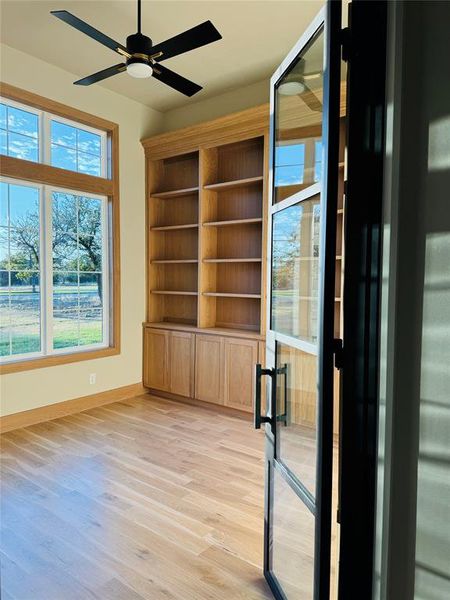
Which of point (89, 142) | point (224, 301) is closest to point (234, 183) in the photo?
point (224, 301)

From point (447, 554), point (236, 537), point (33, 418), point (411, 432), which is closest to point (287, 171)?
point (411, 432)

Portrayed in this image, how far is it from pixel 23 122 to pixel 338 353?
4.10 meters

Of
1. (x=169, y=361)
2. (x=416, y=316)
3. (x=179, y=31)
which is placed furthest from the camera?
(x=169, y=361)

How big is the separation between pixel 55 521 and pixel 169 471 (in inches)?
34.3

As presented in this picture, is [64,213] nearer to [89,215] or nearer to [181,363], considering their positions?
[89,215]

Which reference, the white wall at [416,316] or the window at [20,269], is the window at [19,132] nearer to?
the window at [20,269]

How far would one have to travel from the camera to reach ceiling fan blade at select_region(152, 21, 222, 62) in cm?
236

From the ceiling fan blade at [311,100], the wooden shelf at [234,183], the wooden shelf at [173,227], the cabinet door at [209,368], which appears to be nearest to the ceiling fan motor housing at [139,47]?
the ceiling fan blade at [311,100]

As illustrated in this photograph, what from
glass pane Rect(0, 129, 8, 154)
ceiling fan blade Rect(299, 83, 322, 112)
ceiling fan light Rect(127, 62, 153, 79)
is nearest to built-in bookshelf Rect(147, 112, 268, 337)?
ceiling fan light Rect(127, 62, 153, 79)

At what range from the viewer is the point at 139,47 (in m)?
2.55

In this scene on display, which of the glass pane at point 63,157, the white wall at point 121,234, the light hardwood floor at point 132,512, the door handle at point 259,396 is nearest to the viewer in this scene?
the door handle at point 259,396

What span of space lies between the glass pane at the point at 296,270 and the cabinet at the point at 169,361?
296 cm

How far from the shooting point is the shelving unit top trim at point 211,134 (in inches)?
157

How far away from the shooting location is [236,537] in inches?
87.1
